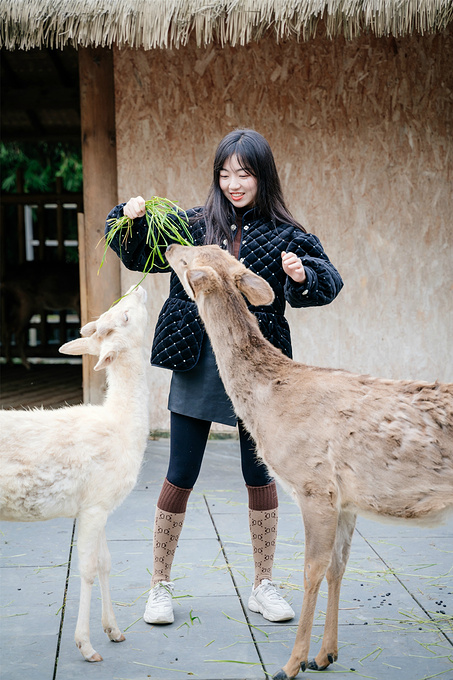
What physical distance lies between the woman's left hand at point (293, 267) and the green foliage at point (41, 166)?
11.0 meters

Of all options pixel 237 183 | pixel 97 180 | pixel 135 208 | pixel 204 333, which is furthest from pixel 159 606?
pixel 97 180

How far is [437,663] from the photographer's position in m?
3.03

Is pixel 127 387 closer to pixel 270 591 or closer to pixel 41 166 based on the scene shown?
pixel 270 591

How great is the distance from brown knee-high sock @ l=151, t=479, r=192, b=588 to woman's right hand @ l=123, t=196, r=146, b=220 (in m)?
1.26

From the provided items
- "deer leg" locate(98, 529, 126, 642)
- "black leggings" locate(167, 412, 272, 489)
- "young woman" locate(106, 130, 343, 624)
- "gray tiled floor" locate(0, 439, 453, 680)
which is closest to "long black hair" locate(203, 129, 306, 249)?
"young woman" locate(106, 130, 343, 624)

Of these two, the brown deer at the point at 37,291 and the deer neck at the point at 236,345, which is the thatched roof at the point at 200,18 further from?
the brown deer at the point at 37,291

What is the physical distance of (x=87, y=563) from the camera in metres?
2.97

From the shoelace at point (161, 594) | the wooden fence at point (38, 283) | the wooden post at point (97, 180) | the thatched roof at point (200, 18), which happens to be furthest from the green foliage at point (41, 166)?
the shoelace at point (161, 594)

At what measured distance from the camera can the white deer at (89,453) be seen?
2896 mm

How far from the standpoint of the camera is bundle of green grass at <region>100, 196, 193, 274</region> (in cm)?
329

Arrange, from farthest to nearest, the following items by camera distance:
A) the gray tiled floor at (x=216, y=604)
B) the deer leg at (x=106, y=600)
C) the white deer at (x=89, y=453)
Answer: the deer leg at (x=106, y=600)
the gray tiled floor at (x=216, y=604)
the white deer at (x=89, y=453)

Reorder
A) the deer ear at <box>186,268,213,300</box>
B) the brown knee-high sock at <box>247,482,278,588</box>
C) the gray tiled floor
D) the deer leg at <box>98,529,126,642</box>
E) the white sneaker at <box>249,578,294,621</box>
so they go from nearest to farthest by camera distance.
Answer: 1. the deer ear at <box>186,268,213,300</box>
2. the gray tiled floor
3. the deer leg at <box>98,529,126,642</box>
4. the white sneaker at <box>249,578,294,621</box>
5. the brown knee-high sock at <box>247,482,278,588</box>

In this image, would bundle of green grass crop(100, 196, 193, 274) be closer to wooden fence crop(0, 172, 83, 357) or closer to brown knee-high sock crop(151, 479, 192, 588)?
brown knee-high sock crop(151, 479, 192, 588)

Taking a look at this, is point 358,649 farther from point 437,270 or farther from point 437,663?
point 437,270
